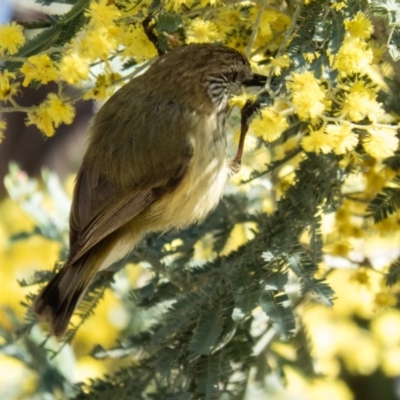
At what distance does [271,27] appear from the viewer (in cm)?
269

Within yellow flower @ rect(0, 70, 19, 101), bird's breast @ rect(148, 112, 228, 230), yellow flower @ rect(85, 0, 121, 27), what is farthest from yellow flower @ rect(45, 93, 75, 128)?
bird's breast @ rect(148, 112, 228, 230)

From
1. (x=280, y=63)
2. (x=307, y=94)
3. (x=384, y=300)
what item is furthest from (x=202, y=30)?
(x=384, y=300)

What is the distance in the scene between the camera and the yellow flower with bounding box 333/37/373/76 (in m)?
2.26

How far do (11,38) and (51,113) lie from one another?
262 millimetres

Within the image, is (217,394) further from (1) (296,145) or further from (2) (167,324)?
(1) (296,145)

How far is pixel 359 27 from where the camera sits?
2266mm

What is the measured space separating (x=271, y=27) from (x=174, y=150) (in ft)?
1.91

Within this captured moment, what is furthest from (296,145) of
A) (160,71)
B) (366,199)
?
(160,71)

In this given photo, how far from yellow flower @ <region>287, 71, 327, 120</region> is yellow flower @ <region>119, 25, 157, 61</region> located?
491 millimetres

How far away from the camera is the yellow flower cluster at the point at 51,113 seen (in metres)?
2.55

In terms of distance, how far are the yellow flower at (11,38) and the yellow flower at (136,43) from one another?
26cm

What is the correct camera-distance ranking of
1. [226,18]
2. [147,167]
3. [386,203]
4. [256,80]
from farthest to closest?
[147,167], [256,80], [386,203], [226,18]

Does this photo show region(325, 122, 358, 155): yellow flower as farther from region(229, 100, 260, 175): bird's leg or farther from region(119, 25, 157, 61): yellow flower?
region(119, 25, 157, 61): yellow flower

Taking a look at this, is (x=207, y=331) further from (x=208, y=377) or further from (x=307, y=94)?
(x=307, y=94)
